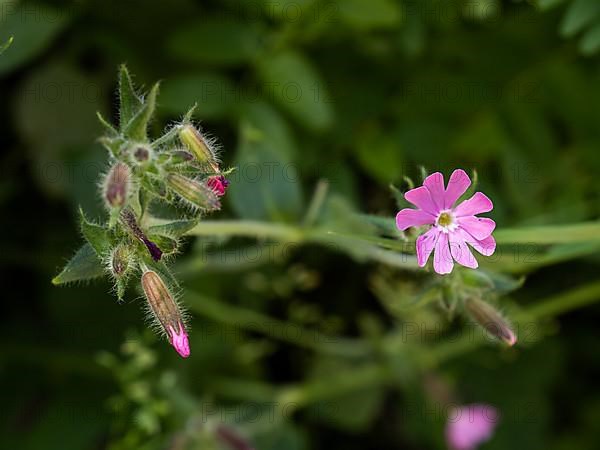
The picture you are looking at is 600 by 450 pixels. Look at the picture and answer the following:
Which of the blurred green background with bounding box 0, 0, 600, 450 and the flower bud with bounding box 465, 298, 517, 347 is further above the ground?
the blurred green background with bounding box 0, 0, 600, 450

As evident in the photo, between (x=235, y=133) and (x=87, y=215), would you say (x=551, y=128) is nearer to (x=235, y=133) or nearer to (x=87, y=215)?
(x=235, y=133)

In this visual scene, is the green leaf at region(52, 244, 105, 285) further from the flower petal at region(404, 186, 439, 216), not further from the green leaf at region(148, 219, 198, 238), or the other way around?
the flower petal at region(404, 186, 439, 216)

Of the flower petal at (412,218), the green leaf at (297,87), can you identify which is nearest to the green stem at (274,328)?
the green leaf at (297,87)

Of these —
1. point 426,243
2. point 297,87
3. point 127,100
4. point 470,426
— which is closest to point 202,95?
point 297,87

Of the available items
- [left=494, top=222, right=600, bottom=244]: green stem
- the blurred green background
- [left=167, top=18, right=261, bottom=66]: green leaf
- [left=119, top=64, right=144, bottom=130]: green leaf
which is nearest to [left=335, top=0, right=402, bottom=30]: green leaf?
the blurred green background

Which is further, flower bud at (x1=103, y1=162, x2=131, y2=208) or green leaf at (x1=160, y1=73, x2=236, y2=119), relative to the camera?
green leaf at (x1=160, y1=73, x2=236, y2=119)

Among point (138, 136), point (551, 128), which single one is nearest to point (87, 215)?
point (138, 136)

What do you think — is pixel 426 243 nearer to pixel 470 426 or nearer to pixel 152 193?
pixel 152 193
